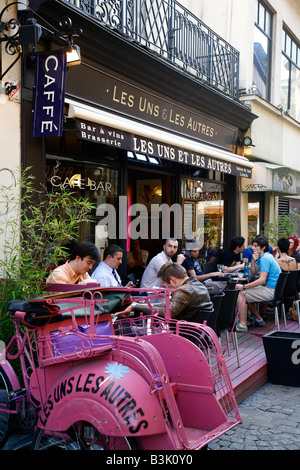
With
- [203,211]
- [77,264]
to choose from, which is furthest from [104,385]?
[203,211]

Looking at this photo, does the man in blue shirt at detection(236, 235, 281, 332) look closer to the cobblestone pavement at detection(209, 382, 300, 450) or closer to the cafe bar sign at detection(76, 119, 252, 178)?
the cafe bar sign at detection(76, 119, 252, 178)

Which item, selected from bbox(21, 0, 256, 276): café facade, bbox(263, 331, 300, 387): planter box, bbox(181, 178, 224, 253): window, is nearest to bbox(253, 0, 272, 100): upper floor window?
bbox(21, 0, 256, 276): café facade

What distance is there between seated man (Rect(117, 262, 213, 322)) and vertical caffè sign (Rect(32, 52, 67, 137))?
2.18m

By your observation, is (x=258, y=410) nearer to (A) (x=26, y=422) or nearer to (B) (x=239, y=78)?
(A) (x=26, y=422)

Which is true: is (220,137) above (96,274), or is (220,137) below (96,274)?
above

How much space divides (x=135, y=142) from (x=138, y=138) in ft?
0.46

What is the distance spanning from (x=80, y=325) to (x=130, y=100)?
216 inches

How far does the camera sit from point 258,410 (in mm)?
5637

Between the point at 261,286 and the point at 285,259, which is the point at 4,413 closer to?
the point at 261,286

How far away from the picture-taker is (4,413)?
3812 millimetres

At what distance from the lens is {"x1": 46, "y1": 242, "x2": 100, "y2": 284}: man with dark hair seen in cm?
517

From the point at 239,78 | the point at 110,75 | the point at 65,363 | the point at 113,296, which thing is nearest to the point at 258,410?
the point at 113,296

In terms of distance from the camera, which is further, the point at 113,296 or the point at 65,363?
the point at 113,296

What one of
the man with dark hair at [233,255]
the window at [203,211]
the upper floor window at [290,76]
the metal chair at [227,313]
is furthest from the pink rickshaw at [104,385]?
the upper floor window at [290,76]
